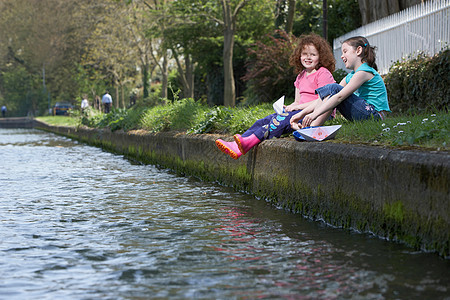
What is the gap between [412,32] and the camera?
13.4m

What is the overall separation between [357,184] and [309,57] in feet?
9.38

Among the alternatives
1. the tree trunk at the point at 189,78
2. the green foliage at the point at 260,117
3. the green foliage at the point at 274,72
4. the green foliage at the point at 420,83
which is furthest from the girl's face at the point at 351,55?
the tree trunk at the point at 189,78

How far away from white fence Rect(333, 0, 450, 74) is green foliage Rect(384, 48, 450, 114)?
478mm

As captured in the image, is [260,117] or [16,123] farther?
[16,123]

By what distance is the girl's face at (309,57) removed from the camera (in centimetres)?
730

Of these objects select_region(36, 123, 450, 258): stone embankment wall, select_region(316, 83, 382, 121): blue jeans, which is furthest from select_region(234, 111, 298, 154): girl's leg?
select_region(316, 83, 382, 121): blue jeans

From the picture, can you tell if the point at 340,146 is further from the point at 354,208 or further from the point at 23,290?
the point at 23,290

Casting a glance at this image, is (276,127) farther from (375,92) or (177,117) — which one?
(177,117)

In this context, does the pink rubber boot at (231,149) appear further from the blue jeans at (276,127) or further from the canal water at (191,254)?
the canal water at (191,254)

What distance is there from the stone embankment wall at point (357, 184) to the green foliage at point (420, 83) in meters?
3.86

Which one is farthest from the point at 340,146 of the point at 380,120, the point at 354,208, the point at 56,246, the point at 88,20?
the point at 88,20

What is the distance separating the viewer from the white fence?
12.2m

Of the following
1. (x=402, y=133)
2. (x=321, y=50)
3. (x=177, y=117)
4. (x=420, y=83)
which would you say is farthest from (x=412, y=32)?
(x=402, y=133)

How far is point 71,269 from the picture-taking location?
3906 millimetres
